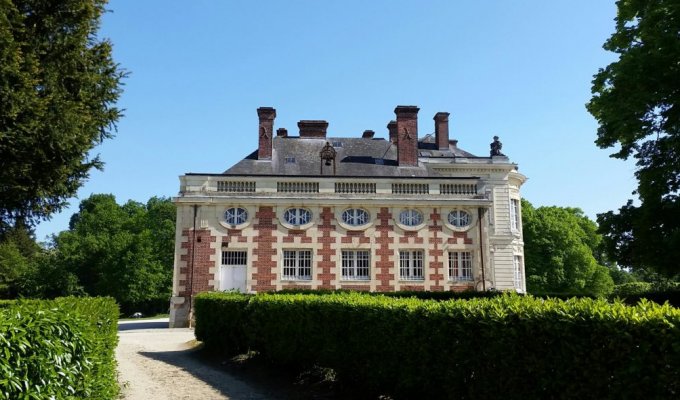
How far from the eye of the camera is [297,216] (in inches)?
973

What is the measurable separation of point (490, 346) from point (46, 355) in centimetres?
443

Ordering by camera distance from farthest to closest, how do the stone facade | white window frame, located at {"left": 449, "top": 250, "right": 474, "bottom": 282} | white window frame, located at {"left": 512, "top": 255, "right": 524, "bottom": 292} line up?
white window frame, located at {"left": 512, "top": 255, "right": 524, "bottom": 292} < white window frame, located at {"left": 449, "top": 250, "right": 474, "bottom": 282} < the stone facade

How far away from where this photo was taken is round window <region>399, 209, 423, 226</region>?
2491 centimetres

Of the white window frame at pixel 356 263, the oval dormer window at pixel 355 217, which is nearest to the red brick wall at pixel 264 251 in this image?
the white window frame at pixel 356 263

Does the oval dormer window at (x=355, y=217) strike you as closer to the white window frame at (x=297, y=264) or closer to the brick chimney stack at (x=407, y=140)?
the white window frame at (x=297, y=264)

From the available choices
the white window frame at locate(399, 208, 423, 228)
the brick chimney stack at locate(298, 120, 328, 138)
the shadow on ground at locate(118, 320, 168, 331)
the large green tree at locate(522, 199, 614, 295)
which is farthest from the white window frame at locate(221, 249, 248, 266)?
the large green tree at locate(522, 199, 614, 295)

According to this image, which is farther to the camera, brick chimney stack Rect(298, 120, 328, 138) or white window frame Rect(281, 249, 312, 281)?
brick chimney stack Rect(298, 120, 328, 138)

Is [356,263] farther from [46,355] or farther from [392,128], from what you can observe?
[46,355]

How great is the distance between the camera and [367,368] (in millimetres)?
7934

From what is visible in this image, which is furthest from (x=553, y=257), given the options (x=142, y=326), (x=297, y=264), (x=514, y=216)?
(x=142, y=326)

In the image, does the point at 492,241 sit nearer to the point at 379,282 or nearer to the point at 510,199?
the point at 510,199

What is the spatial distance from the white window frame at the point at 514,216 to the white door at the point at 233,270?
1736 cm

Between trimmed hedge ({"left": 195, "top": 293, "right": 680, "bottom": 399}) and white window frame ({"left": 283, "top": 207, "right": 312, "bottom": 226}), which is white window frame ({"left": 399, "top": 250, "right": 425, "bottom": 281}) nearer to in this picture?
white window frame ({"left": 283, "top": 207, "right": 312, "bottom": 226})

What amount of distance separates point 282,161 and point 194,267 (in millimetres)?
7330
